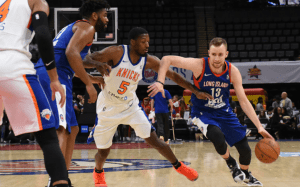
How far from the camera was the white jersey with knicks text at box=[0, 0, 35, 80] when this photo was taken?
1.75 meters

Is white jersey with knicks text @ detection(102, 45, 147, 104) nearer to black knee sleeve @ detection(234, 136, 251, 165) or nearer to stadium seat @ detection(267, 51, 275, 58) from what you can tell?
black knee sleeve @ detection(234, 136, 251, 165)

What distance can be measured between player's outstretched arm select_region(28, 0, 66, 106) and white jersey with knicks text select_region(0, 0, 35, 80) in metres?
0.06

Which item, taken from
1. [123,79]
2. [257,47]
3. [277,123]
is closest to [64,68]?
[123,79]

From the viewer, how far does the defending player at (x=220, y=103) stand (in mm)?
3307

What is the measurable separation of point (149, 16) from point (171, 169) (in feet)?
44.7

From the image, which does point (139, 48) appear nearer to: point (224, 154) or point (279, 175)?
point (224, 154)

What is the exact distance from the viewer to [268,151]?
10.7 ft

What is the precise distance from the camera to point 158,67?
11.1ft

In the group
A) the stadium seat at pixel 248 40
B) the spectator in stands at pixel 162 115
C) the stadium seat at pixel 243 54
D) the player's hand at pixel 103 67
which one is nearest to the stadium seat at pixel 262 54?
the stadium seat at pixel 243 54

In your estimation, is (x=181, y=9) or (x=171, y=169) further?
(x=181, y=9)

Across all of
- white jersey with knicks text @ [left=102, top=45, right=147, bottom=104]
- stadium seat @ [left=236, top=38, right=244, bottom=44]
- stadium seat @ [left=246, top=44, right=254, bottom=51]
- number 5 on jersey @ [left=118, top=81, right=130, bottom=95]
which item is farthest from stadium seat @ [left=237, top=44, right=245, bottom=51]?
number 5 on jersey @ [left=118, top=81, right=130, bottom=95]

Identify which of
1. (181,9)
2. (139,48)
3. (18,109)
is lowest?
(18,109)

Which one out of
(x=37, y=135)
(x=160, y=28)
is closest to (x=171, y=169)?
(x=37, y=135)

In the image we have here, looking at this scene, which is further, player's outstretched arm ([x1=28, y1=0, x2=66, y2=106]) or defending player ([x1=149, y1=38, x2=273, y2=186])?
defending player ([x1=149, y1=38, x2=273, y2=186])
